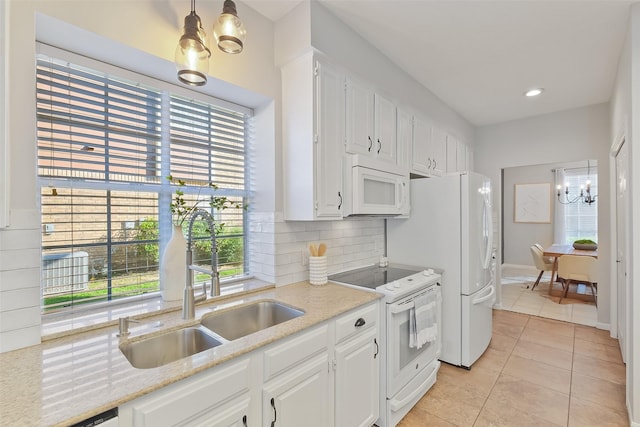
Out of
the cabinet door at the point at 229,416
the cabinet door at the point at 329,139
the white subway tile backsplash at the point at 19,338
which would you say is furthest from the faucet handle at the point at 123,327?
the cabinet door at the point at 329,139

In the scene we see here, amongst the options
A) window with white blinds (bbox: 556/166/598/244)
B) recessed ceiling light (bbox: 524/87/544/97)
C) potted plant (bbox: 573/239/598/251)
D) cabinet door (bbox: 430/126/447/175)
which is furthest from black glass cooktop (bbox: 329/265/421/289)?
window with white blinds (bbox: 556/166/598/244)

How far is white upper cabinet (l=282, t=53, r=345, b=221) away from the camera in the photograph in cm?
198

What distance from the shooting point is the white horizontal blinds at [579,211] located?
21.4 feet

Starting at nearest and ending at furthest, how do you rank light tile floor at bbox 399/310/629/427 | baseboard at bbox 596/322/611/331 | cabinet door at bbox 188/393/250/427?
1. cabinet door at bbox 188/393/250/427
2. light tile floor at bbox 399/310/629/427
3. baseboard at bbox 596/322/611/331

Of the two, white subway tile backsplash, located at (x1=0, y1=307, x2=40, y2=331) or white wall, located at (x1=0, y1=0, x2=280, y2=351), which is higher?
white wall, located at (x1=0, y1=0, x2=280, y2=351)

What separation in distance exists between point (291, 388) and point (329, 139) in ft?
4.91

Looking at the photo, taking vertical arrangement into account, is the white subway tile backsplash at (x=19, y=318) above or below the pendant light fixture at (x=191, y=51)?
below

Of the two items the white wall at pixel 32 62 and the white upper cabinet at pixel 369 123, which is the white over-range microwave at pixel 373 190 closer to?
the white upper cabinet at pixel 369 123

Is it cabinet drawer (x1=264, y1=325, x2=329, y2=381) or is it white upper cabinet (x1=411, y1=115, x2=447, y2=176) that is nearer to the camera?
cabinet drawer (x1=264, y1=325, x2=329, y2=381)

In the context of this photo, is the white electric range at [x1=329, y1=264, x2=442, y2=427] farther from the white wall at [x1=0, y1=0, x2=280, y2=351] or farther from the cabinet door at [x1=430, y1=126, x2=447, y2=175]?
the white wall at [x1=0, y1=0, x2=280, y2=351]

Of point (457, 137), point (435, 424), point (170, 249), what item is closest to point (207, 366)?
point (170, 249)

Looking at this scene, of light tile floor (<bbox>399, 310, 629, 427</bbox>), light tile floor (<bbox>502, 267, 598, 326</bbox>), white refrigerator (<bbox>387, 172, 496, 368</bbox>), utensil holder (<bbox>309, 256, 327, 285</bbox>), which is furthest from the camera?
light tile floor (<bbox>502, 267, 598, 326</bbox>)

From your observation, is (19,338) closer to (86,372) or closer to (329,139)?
(86,372)

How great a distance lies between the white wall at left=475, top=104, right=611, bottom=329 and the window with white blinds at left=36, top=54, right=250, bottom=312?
4.07 m
